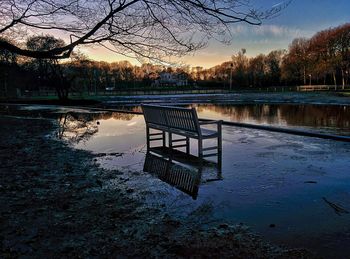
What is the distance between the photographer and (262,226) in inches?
162

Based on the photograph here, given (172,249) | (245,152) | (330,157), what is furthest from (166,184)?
(330,157)

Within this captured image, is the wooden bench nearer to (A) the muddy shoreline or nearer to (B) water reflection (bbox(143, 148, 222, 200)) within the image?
(B) water reflection (bbox(143, 148, 222, 200))

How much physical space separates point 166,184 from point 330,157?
3.92 meters

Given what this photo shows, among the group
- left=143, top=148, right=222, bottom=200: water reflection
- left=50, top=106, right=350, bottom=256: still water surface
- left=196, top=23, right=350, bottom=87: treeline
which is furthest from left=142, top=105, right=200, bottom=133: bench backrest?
left=196, top=23, right=350, bottom=87: treeline

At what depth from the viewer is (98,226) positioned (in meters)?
4.11

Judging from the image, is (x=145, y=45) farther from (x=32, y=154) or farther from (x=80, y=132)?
(x=80, y=132)

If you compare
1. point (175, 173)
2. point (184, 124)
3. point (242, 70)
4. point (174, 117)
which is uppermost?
point (242, 70)

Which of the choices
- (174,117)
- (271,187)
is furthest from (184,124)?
(271,187)

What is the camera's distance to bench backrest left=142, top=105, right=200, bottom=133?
767cm

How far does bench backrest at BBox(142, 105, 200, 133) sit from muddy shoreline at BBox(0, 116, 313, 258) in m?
2.06

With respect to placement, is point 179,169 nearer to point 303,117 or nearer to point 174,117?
point 174,117

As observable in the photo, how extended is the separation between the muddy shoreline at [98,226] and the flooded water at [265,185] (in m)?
0.27

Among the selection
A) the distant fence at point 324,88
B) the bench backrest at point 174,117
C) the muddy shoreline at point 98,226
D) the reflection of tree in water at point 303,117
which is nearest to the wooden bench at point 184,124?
the bench backrest at point 174,117

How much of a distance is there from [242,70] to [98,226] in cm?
9761
